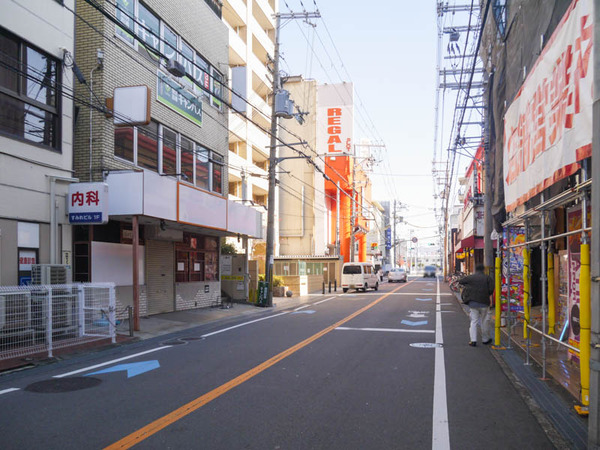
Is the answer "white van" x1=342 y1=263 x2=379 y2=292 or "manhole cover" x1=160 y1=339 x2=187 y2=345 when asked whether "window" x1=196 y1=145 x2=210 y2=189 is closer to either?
"manhole cover" x1=160 y1=339 x2=187 y2=345

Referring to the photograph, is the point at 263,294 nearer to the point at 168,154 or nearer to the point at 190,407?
the point at 168,154

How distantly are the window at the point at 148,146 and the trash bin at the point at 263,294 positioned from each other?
804 centimetres

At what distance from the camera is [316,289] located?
3772cm

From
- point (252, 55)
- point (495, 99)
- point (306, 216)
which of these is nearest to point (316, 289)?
point (306, 216)

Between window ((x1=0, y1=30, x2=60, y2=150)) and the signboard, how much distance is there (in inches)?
412

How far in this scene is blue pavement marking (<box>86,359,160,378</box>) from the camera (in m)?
8.66

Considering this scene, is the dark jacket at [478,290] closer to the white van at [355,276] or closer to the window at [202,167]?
the window at [202,167]

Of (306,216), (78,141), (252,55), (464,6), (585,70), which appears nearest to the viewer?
(585,70)

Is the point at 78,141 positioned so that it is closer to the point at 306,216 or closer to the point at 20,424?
the point at 20,424

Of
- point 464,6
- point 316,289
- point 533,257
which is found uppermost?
point 464,6

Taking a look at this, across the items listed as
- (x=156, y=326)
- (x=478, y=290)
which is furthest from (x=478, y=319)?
(x=156, y=326)

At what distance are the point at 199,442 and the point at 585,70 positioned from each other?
626 centimetres

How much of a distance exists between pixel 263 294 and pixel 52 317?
43.0 feet

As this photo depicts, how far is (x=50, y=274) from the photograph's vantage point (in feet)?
38.9
